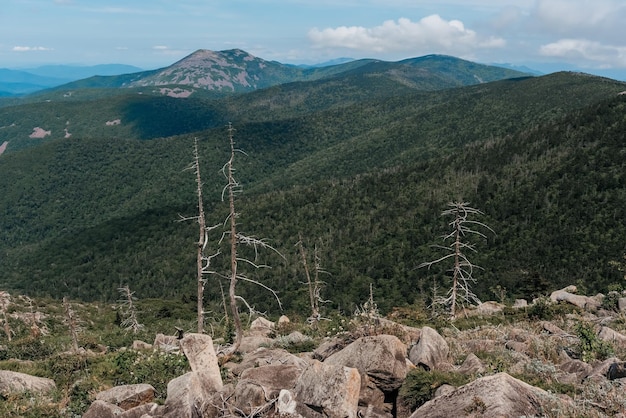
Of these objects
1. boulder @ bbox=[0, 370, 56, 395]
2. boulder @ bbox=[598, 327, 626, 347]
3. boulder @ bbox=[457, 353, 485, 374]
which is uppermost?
boulder @ bbox=[457, 353, 485, 374]

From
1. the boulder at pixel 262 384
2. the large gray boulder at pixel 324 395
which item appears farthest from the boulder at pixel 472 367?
the boulder at pixel 262 384

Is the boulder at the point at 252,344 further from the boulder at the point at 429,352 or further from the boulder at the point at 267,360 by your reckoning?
the boulder at the point at 429,352

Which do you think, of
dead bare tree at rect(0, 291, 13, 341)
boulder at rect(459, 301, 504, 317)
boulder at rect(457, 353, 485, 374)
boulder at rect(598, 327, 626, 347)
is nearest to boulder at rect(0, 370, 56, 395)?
boulder at rect(457, 353, 485, 374)

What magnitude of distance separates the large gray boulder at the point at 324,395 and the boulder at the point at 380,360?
174 centimetres

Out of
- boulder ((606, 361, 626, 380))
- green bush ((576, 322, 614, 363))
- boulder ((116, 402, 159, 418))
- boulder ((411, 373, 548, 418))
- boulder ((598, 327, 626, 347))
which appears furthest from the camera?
boulder ((598, 327, 626, 347))

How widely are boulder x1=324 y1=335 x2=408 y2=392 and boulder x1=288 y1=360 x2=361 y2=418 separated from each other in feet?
5.72

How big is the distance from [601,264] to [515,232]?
21942 millimetres

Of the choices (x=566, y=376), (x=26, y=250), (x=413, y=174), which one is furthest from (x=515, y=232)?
(x=26, y=250)

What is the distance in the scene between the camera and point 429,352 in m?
14.1

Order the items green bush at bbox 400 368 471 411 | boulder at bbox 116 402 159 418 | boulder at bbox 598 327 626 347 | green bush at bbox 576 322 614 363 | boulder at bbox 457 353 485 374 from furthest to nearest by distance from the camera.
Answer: boulder at bbox 598 327 626 347
green bush at bbox 576 322 614 363
boulder at bbox 457 353 485 374
boulder at bbox 116 402 159 418
green bush at bbox 400 368 471 411

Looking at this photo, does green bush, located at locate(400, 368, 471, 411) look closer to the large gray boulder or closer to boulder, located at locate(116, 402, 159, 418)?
the large gray boulder

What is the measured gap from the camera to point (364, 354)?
12781mm

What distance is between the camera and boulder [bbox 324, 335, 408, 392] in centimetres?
1212

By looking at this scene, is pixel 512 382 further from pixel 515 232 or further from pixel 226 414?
pixel 515 232
